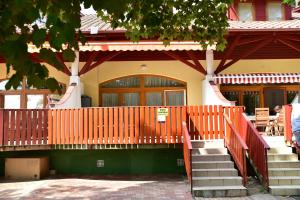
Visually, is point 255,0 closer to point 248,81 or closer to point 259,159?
point 248,81

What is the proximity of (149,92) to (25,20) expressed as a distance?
13.4 meters

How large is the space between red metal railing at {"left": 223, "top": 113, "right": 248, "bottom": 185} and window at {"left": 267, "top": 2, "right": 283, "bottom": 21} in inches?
331

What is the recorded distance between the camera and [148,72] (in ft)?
53.6

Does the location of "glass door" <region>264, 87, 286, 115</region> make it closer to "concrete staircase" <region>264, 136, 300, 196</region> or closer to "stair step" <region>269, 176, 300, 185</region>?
"concrete staircase" <region>264, 136, 300, 196</region>

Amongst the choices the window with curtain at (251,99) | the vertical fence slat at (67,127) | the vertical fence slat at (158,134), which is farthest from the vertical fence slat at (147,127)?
the window with curtain at (251,99)

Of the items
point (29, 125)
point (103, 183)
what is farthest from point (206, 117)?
point (29, 125)

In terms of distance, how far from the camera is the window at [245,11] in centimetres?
1784

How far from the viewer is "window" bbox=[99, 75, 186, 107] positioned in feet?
53.7

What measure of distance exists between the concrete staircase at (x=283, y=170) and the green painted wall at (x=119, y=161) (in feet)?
10.9

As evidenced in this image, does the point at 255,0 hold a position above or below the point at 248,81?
above

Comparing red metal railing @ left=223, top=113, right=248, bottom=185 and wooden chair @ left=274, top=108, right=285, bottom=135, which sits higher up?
wooden chair @ left=274, top=108, right=285, bottom=135

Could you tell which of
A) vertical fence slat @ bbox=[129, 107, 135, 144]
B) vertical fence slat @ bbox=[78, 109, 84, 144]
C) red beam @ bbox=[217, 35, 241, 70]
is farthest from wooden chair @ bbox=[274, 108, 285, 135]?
vertical fence slat @ bbox=[78, 109, 84, 144]

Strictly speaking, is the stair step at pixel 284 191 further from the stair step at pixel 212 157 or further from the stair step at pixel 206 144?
the stair step at pixel 206 144

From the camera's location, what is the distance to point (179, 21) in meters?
7.93
